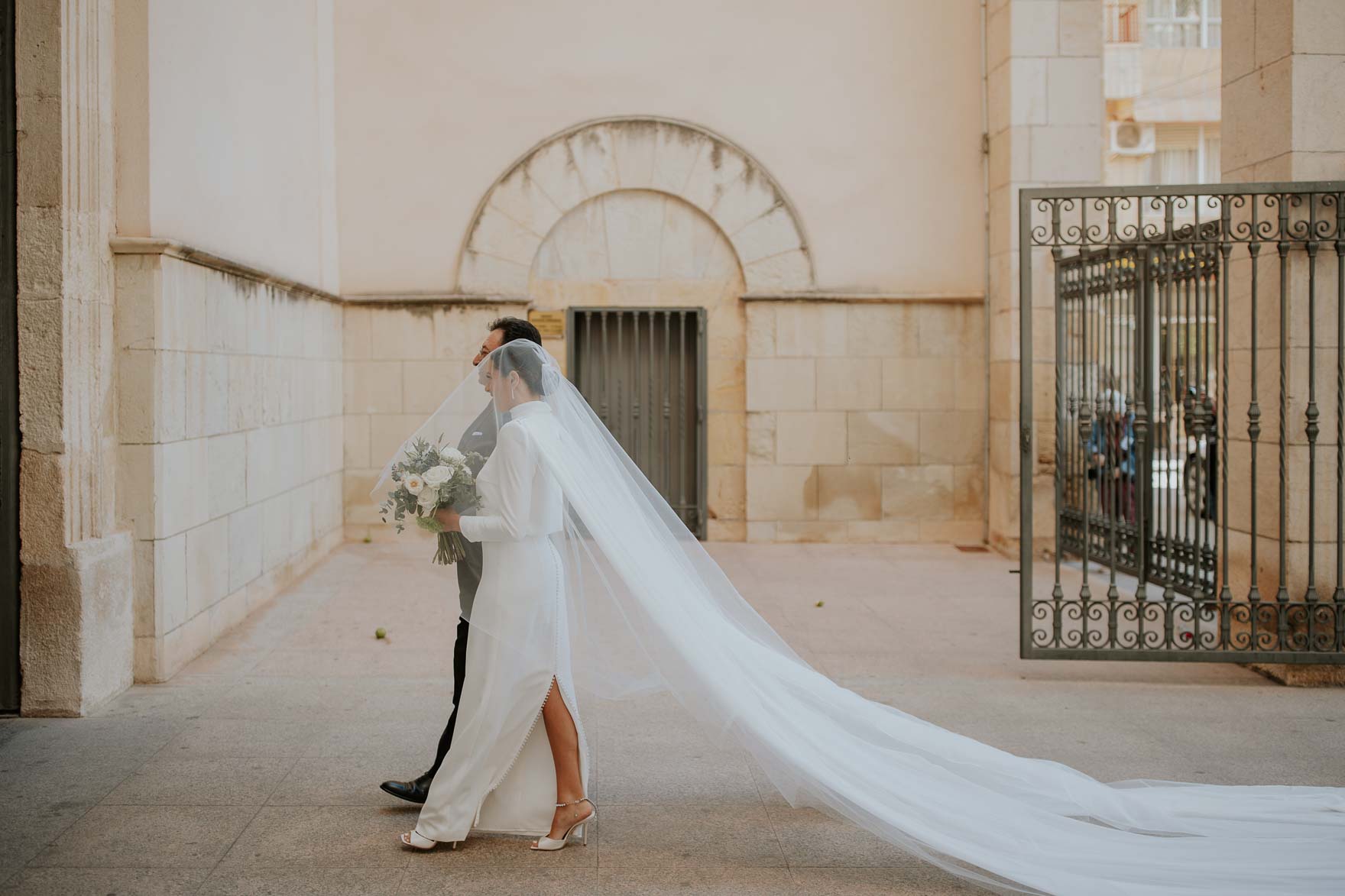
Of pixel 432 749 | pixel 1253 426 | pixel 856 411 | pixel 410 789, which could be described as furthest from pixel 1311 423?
pixel 856 411

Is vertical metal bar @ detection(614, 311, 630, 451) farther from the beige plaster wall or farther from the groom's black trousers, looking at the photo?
the groom's black trousers

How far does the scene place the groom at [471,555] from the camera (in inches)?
172

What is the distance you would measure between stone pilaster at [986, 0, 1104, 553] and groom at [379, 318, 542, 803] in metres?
7.14

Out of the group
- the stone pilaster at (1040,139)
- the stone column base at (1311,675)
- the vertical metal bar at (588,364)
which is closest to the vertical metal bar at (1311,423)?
the stone column base at (1311,675)

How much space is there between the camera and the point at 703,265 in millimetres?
11461

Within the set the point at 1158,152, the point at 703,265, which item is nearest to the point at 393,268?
the point at 703,265

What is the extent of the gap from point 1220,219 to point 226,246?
235 inches

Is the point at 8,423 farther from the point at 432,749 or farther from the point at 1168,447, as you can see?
the point at 1168,447

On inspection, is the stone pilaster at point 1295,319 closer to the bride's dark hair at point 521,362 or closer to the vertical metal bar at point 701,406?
the bride's dark hair at point 521,362

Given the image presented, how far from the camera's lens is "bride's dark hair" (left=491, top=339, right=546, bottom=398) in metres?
4.20

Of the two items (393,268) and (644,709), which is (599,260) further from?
(644,709)

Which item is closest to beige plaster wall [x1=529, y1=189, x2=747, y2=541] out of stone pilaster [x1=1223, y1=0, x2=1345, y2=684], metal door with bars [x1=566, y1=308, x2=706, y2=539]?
metal door with bars [x1=566, y1=308, x2=706, y2=539]

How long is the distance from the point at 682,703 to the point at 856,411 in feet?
24.8

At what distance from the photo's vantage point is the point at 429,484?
412 cm
